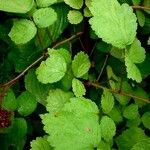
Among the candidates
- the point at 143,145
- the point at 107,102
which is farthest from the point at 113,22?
the point at 143,145

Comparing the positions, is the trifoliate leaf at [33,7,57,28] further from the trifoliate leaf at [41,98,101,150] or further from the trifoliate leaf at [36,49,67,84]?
the trifoliate leaf at [41,98,101,150]

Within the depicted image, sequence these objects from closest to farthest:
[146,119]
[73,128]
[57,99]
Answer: [73,128] < [57,99] < [146,119]

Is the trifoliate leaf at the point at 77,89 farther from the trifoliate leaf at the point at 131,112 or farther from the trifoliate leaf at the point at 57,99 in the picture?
the trifoliate leaf at the point at 131,112

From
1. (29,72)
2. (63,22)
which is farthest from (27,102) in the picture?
(63,22)

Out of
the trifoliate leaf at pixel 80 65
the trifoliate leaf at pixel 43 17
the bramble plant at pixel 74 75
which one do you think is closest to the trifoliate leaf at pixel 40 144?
the bramble plant at pixel 74 75

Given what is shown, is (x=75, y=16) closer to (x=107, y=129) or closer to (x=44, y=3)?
(x=44, y=3)

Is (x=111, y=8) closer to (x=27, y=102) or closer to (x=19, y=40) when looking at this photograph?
(x=19, y=40)

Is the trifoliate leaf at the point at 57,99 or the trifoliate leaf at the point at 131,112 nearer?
the trifoliate leaf at the point at 57,99

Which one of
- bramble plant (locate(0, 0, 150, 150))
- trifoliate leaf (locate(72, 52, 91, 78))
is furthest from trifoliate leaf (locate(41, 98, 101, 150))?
trifoliate leaf (locate(72, 52, 91, 78))
